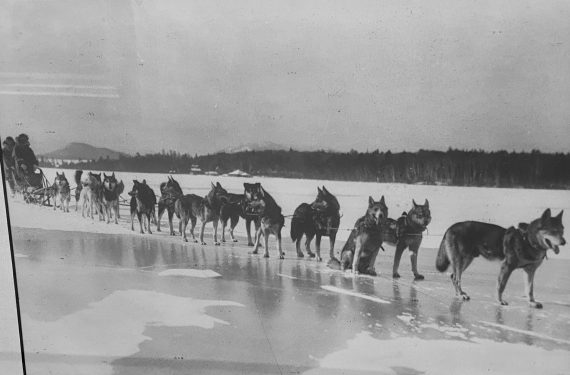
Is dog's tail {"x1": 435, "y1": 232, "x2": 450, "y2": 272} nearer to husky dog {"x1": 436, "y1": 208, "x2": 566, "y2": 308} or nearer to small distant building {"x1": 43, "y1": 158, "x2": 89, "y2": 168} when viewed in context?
husky dog {"x1": 436, "y1": 208, "x2": 566, "y2": 308}

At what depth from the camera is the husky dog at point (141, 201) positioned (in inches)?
71.6

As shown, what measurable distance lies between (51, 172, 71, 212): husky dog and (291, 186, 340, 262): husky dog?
89 centimetres

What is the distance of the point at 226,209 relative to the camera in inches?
70.8

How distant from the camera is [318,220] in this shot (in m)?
1.75

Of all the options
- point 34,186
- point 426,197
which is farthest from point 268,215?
point 34,186

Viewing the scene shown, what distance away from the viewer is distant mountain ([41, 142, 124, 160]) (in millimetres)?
1799

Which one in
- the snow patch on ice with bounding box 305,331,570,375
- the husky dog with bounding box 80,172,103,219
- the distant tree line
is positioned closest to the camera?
the distant tree line

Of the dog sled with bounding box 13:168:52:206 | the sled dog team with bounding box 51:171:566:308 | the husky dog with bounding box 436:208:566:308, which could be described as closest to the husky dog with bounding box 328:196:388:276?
the sled dog team with bounding box 51:171:566:308

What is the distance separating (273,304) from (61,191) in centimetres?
93

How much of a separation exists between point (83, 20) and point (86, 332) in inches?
46.2

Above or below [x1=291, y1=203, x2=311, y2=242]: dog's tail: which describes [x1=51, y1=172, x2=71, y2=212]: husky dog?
above

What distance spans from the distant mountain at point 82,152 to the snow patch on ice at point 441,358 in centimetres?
109

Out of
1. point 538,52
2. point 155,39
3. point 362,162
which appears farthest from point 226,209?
point 538,52

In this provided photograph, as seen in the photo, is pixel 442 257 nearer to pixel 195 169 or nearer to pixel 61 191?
pixel 195 169
